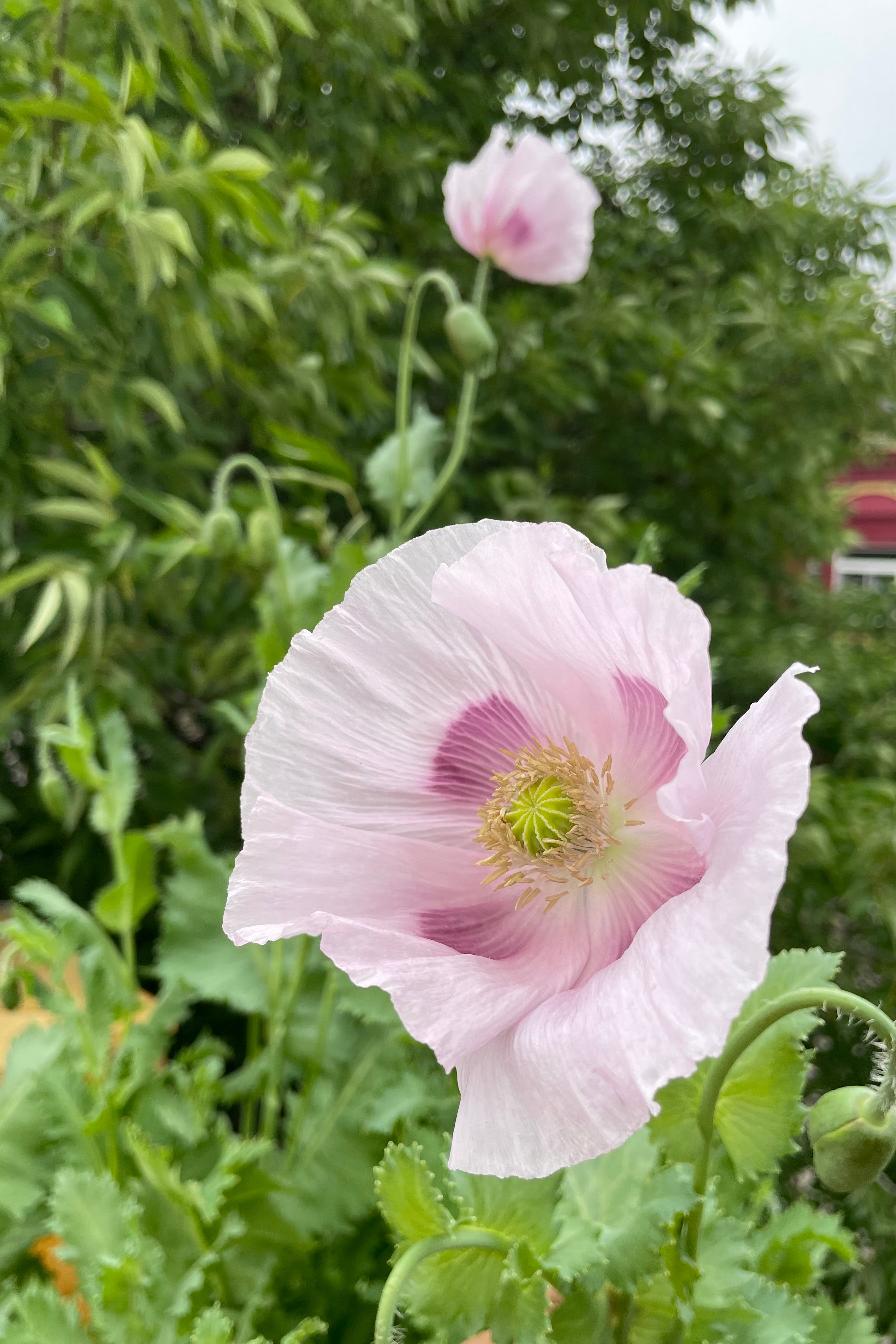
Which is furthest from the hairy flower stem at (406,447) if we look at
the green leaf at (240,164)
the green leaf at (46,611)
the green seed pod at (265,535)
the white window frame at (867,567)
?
the white window frame at (867,567)

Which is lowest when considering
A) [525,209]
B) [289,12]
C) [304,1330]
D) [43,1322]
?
[43,1322]

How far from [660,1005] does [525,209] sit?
3.01 feet

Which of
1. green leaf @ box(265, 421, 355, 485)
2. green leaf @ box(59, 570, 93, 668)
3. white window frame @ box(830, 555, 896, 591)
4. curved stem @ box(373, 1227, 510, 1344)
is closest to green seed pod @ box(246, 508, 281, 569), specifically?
green leaf @ box(265, 421, 355, 485)

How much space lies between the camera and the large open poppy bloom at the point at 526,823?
0.27 metres

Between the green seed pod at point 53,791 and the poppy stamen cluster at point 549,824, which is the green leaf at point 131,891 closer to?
the green seed pod at point 53,791

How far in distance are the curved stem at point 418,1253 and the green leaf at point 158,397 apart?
890 millimetres

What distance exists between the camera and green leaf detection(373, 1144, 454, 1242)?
390mm

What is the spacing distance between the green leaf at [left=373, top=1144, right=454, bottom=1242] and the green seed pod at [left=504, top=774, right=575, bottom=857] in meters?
0.13

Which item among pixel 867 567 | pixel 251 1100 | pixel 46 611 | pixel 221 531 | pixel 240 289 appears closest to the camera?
pixel 251 1100

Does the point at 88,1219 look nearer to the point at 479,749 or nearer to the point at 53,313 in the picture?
the point at 479,749

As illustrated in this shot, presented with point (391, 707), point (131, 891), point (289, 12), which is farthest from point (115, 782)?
point (289, 12)

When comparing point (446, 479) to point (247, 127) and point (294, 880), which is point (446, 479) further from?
point (247, 127)

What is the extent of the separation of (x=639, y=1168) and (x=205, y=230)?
3.34 ft

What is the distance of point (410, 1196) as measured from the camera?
395 mm
